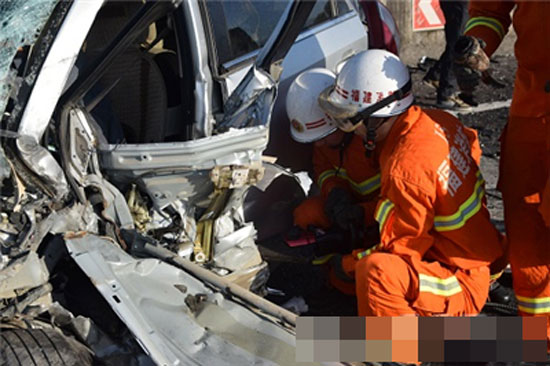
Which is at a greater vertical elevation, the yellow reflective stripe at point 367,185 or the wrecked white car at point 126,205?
the wrecked white car at point 126,205

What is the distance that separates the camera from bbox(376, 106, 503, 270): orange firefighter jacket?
2809mm

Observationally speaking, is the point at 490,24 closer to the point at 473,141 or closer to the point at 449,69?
the point at 473,141

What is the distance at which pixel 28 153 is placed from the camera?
7.10 ft

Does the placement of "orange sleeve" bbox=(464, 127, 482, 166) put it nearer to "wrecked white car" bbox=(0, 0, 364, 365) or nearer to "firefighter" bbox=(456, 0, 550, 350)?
"firefighter" bbox=(456, 0, 550, 350)

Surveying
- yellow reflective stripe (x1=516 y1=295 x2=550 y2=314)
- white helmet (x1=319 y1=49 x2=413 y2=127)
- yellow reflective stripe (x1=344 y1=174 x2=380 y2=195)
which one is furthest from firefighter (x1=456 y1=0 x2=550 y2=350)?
yellow reflective stripe (x1=344 y1=174 x2=380 y2=195)

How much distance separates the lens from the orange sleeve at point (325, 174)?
146 inches

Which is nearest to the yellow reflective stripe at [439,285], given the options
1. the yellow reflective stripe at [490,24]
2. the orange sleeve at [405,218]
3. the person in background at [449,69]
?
the orange sleeve at [405,218]

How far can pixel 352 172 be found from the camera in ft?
12.1

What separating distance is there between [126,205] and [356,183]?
5.09ft

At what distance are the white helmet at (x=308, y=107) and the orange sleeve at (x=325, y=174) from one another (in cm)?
31

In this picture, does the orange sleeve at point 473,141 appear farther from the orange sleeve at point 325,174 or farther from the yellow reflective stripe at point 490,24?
the orange sleeve at point 325,174

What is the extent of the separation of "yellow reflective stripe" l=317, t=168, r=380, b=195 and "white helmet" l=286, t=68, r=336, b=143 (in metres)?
0.31

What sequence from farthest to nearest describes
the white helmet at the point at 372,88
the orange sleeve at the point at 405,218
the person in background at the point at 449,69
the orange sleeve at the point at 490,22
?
the person in background at the point at 449,69 < the orange sleeve at the point at 490,22 < the white helmet at the point at 372,88 < the orange sleeve at the point at 405,218

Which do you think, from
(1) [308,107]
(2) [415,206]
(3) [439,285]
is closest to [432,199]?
(2) [415,206]
